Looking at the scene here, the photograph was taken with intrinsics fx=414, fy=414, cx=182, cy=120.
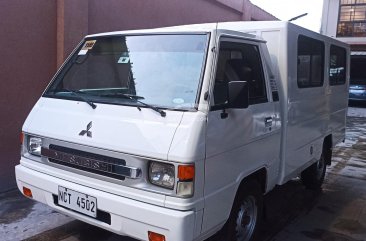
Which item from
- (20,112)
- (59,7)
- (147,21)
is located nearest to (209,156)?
(20,112)

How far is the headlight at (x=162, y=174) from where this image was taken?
2.80m

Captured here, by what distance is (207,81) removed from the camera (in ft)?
9.98

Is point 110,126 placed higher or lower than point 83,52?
lower

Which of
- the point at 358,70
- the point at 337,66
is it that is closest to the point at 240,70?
the point at 337,66

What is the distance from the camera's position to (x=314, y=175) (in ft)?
19.4

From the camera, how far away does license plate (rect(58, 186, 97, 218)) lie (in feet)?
10.00

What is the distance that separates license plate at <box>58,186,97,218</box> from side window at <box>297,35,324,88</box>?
2.63 m

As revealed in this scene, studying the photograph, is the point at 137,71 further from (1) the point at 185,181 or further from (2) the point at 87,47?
(1) the point at 185,181

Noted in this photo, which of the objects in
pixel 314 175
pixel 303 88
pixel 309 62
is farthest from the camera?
pixel 314 175

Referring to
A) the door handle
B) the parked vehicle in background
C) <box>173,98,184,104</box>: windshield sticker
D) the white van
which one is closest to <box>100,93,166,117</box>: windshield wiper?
the white van

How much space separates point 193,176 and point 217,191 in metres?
0.35

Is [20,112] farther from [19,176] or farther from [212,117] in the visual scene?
[212,117]

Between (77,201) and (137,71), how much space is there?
3.79 ft

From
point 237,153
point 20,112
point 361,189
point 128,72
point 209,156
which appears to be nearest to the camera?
point 209,156
